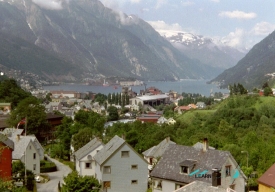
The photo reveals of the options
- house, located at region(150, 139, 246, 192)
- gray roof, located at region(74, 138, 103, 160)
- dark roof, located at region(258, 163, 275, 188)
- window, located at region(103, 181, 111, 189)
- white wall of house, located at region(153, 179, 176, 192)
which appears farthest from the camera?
gray roof, located at region(74, 138, 103, 160)

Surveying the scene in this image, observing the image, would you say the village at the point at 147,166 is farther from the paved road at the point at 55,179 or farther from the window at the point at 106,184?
the paved road at the point at 55,179

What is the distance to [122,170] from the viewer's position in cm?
3919

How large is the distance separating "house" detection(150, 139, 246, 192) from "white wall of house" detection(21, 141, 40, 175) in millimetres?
20125

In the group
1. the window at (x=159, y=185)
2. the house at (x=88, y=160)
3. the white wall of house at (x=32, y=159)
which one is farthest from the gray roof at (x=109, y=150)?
the white wall of house at (x=32, y=159)

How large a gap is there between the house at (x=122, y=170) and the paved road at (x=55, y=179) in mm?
6478

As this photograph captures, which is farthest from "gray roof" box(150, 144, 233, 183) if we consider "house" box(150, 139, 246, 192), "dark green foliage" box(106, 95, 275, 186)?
"dark green foliage" box(106, 95, 275, 186)

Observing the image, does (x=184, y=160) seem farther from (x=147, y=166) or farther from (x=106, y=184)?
(x=106, y=184)

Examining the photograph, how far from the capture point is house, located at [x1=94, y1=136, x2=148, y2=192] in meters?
39.0

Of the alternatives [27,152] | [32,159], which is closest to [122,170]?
[27,152]

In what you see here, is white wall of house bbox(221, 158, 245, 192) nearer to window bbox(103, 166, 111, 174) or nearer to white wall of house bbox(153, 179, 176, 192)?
white wall of house bbox(153, 179, 176, 192)

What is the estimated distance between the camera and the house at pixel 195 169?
31344 mm

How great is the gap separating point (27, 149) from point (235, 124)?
52680 millimetres

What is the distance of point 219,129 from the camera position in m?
78.4

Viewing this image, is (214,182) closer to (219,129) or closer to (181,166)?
(181,166)
